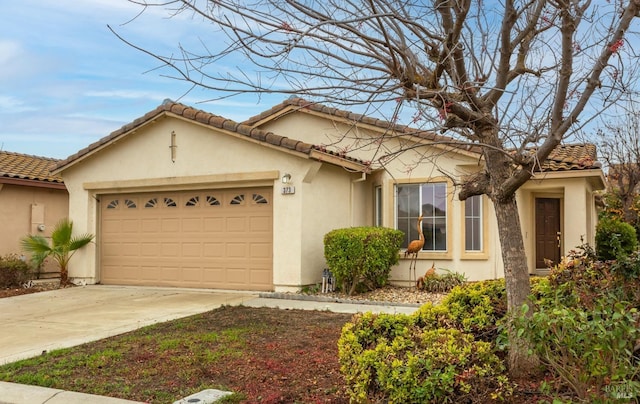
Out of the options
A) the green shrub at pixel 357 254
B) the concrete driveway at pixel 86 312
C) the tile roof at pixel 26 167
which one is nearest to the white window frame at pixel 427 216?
the green shrub at pixel 357 254

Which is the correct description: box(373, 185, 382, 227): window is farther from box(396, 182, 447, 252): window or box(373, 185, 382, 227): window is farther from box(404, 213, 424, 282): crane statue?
box(404, 213, 424, 282): crane statue

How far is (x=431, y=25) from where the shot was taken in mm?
5426

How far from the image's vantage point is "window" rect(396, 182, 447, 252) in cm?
1365

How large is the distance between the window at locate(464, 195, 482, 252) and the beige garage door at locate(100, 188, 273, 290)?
4.65 metres

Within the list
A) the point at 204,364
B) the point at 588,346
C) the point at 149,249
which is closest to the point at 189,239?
the point at 149,249

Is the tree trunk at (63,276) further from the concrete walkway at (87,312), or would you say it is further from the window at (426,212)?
the window at (426,212)

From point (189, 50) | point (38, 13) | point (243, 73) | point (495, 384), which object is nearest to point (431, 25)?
point (243, 73)

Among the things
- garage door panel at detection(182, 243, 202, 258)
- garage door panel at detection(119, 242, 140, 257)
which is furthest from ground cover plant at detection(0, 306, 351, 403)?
garage door panel at detection(119, 242, 140, 257)

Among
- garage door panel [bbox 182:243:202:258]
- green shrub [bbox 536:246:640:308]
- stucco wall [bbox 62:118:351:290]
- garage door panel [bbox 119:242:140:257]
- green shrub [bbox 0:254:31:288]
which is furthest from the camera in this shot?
garage door panel [bbox 119:242:140:257]

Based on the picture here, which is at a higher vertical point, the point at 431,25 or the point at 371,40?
the point at 431,25

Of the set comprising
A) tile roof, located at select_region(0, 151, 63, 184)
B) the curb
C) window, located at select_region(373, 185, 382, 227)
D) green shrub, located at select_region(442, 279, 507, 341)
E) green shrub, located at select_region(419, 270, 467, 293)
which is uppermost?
tile roof, located at select_region(0, 151, 63, 184)

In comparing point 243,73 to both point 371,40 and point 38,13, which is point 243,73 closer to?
point 371,40

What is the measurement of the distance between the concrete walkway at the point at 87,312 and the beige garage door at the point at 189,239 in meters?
0.49

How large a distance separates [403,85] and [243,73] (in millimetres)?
1382
